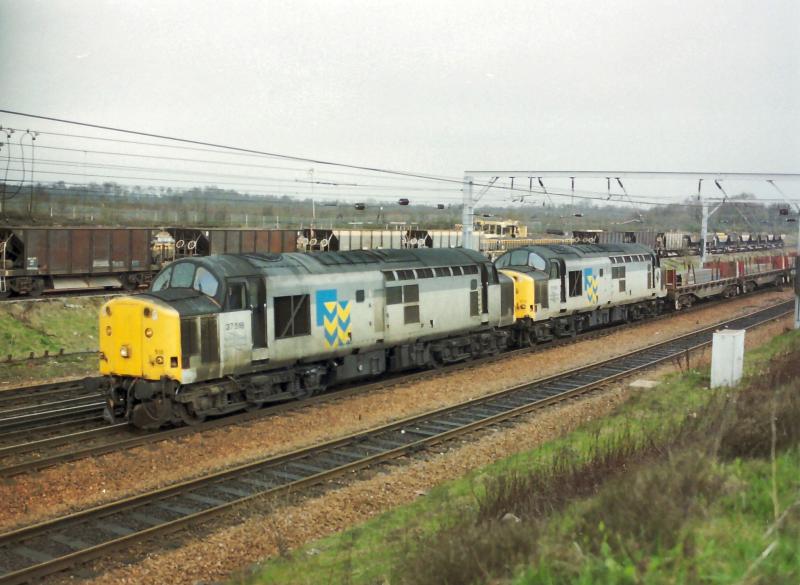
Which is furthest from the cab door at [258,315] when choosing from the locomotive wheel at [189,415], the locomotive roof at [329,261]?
the locomotive wheel at [189,415]

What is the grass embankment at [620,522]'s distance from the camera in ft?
18.3

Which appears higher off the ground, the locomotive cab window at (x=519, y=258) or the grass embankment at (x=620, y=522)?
the locomotive cab window at (x=519, y=258)

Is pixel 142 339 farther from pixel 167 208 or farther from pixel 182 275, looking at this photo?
pixel 167 208

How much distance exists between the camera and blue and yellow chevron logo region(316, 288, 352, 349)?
1781cm

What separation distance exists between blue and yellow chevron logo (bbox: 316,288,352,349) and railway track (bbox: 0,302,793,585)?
314 centimetres

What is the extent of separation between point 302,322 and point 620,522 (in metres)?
11.8

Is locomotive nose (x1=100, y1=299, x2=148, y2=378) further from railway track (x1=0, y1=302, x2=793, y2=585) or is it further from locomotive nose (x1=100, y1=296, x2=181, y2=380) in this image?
railway track (x1=0, y1=302, x2=793, y2=585)

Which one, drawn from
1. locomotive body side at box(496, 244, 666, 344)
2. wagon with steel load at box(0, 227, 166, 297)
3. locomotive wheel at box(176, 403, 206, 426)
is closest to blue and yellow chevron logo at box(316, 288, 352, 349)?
locomotive wheel at box(176, 403, 206, 426)

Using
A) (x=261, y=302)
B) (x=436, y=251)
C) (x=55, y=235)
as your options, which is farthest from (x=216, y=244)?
(x=261, y=302)

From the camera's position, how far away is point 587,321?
30891 millimetres

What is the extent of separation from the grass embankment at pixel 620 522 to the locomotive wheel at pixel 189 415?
5957 mm

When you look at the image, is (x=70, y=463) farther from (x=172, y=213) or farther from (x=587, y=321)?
(x=172, y=213)

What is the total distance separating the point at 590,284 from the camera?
30062 millimetres

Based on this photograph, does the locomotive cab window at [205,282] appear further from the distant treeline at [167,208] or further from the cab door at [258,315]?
the distant treeline at [167,208]
